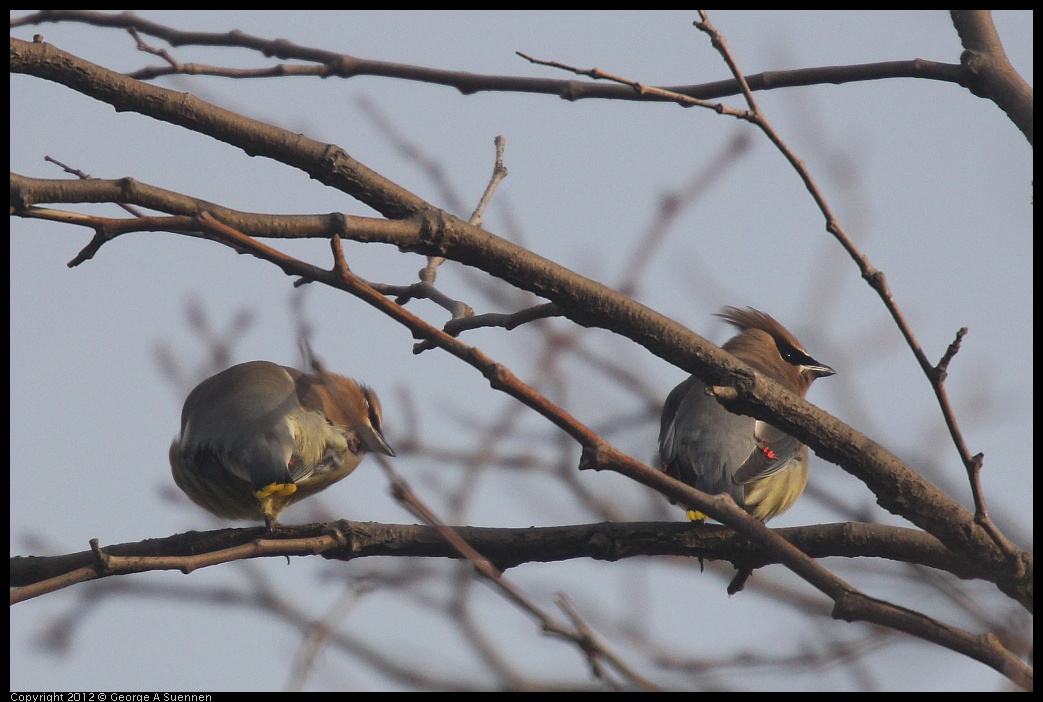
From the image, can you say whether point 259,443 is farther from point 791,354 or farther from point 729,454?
point 791,354

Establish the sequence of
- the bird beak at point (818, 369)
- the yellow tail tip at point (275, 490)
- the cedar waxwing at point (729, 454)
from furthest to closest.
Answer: the bird beak at point (818, 369), the cedar waxwing at point (729, 454), the yellow tail tip at point (275, 490)

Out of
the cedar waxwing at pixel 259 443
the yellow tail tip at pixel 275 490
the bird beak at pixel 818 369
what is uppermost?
the bird beak at pixel 818 369

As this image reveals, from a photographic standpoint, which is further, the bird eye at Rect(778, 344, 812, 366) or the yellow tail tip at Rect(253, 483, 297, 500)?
the bird eye at Rect(778, 344, 812, 366)

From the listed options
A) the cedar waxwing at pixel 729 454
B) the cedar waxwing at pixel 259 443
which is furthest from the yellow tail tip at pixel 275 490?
the cedar waxwing at pixel 729 454

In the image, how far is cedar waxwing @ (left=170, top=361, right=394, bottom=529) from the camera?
176 inches

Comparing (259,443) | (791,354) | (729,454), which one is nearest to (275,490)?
(259,443)

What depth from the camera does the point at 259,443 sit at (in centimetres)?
448

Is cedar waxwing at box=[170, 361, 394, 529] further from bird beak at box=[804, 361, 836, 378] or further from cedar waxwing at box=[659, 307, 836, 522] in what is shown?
bird beak at box=[804, 361, 836, 378]

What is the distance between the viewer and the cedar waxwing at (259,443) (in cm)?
446

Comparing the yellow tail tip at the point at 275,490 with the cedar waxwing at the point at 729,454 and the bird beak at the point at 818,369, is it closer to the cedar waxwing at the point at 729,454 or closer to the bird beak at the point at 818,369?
the cedar waxwing at the point at 729,454

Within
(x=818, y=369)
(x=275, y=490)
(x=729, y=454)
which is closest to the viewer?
(x=275, y=490)

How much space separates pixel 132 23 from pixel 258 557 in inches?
52.4

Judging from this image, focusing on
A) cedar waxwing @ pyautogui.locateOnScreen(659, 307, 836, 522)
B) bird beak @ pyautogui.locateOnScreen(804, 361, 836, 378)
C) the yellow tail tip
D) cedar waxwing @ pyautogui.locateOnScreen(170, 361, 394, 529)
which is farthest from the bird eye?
the yellow tail tip
